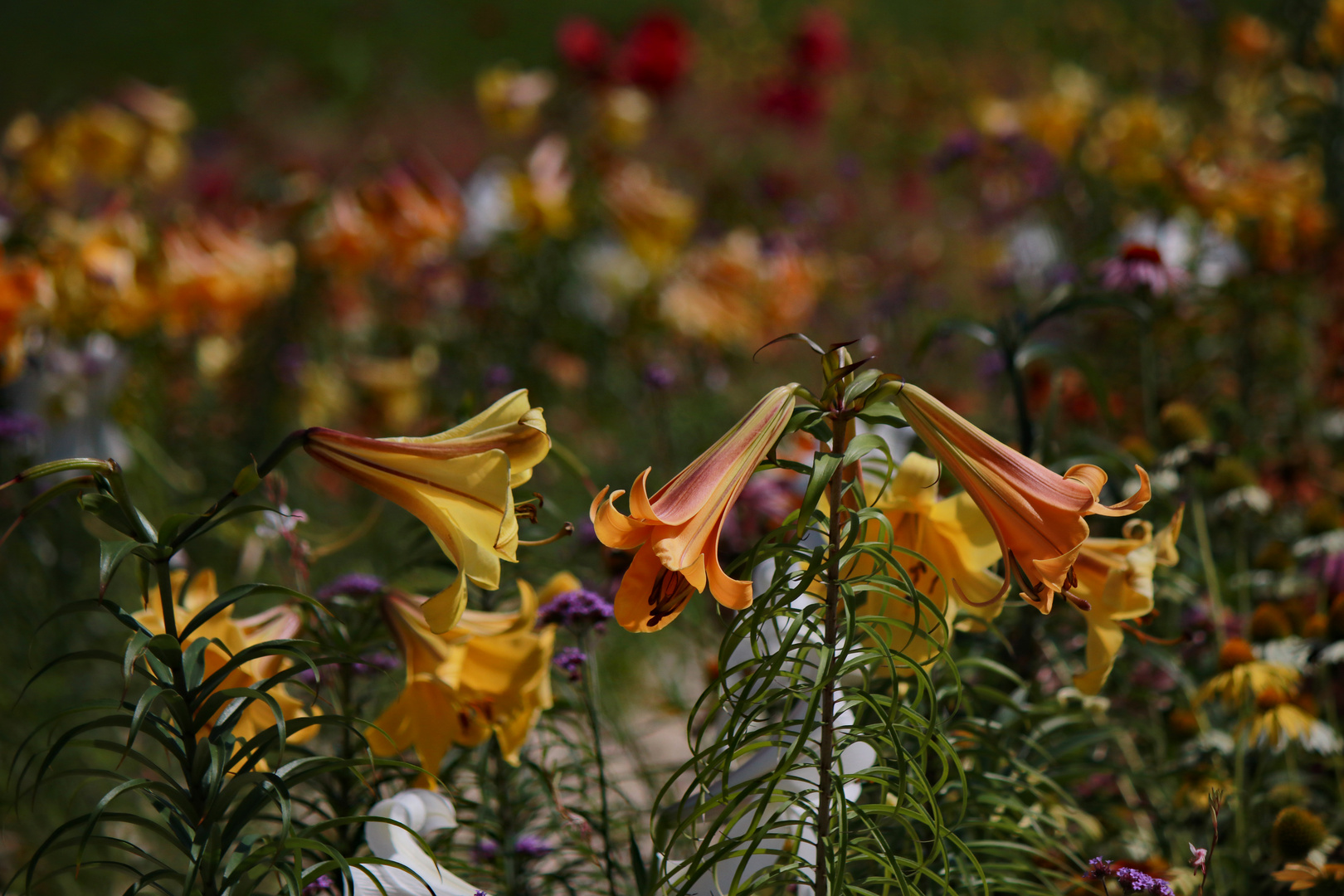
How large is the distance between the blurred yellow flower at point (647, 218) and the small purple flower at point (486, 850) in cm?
219

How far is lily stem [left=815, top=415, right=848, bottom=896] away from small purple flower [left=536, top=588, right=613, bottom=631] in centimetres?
34

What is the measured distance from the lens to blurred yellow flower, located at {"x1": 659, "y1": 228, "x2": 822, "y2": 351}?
10.1ft

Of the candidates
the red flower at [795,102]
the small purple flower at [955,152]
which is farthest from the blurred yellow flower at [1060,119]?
the red flower at [795,102]

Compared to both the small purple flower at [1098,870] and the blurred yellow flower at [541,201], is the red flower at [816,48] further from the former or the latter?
the small purple flower at [1098,870]

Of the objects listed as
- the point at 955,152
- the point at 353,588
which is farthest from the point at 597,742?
the point at 955,152

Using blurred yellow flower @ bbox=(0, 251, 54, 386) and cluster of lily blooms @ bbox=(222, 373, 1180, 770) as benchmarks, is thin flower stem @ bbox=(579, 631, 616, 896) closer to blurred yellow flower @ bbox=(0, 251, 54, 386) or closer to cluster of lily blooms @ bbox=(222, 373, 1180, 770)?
cluster of lily blooms @ bbox=(222, 373, 1180, 770)

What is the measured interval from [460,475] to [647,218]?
2377 millimetres

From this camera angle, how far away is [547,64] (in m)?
8.45

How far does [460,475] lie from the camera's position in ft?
2.92

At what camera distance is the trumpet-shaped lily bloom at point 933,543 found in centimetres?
100

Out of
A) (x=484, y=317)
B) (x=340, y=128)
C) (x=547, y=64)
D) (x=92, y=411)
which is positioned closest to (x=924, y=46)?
(x=547, y=64)

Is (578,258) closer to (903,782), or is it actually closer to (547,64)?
(903,782)

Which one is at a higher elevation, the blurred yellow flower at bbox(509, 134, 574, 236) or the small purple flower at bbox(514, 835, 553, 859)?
the blurred yellow flower at bbox(509, 134, 574, 236)

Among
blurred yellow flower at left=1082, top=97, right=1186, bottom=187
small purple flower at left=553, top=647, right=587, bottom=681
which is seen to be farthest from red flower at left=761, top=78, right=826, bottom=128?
small purple flower at left=553, top=647, right=587, bottom=681
